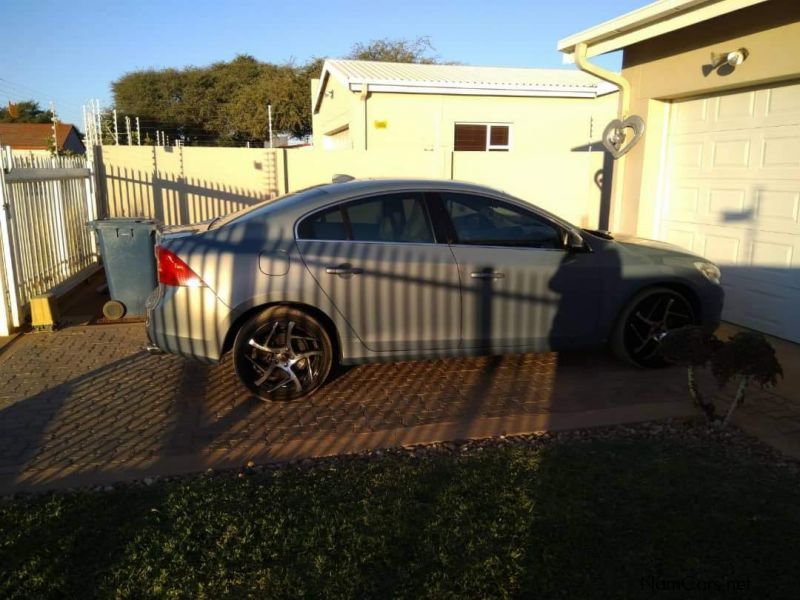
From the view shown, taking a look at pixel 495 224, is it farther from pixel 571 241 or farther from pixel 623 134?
pixel 623 134

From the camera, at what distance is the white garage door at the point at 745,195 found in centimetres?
621

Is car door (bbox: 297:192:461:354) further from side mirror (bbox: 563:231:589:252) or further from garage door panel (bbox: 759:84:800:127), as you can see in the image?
garage door panel (bbox: 759:84:800:127)

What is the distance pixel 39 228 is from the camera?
787 cm

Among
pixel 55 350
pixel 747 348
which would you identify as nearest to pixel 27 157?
pixel 55 350

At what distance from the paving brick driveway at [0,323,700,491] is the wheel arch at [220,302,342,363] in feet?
1.40

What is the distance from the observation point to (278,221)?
4953 millimetres

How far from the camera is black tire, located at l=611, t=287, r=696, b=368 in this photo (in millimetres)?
5602

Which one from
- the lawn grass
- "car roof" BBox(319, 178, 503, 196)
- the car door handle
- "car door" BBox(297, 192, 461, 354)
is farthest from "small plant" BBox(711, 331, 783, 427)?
the car door handle

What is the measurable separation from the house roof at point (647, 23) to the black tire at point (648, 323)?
2.63 m

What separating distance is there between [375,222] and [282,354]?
48.1 inches

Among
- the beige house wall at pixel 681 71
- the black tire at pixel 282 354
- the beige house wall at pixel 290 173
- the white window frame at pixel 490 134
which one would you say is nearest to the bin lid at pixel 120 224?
the black tire at pixel 282 354

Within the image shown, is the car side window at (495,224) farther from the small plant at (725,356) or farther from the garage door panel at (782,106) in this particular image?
the garage door panel at (782,106)

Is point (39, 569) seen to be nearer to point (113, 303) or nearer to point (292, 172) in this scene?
point (113, 303)

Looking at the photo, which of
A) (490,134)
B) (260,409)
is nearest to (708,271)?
(260,409)
